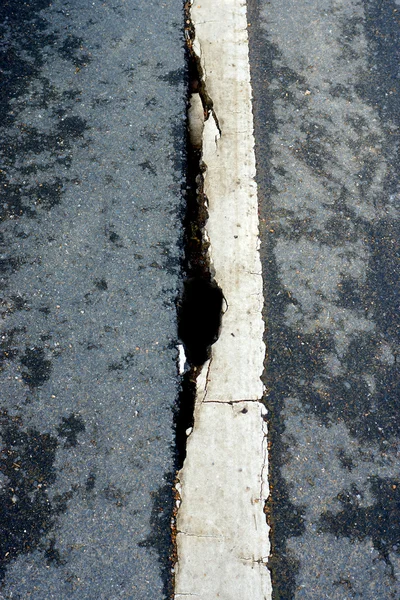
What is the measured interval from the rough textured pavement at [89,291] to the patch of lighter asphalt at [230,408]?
0.49ft

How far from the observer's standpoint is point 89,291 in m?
2.59

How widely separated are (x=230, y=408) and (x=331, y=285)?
0.89 m

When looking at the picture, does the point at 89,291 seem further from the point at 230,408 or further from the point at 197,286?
the point at 230,408

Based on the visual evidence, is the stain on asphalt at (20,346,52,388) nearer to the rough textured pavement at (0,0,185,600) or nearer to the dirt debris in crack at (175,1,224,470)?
the rough textured pavement at (0,0,185,600)

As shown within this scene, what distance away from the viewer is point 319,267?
2.72 m

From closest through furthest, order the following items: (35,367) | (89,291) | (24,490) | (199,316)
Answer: (24,490) < (35,367) < (89,291) < (199,316)

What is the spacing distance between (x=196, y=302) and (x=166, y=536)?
1.20 m

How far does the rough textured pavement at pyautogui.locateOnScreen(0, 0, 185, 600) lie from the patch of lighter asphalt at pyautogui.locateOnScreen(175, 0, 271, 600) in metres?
0.15

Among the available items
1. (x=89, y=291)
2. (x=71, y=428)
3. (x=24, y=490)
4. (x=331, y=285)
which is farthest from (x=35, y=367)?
(x=331, y=285)

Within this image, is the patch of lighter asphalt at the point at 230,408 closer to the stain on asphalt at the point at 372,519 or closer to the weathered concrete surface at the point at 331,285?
the weathered concrete surface at the point at 331,285

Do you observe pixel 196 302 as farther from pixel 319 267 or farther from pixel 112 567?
pixel 112 567

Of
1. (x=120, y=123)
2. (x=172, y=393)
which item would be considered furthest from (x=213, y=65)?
(x=172, y=393)

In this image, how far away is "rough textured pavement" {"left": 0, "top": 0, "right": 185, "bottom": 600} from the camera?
2.21 meters

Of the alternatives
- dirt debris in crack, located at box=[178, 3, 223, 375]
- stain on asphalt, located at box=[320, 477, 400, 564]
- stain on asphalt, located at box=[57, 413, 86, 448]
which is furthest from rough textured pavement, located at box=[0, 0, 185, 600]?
stain on asphalt, located at box=[320, 477, 400, 564]
